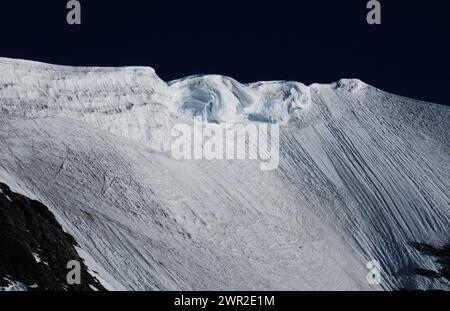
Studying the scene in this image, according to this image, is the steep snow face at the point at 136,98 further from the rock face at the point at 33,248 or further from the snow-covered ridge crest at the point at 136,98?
the rock face at the point at 33,248

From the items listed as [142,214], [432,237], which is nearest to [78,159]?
[142,214]

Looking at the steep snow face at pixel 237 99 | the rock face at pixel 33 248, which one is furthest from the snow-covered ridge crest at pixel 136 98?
the rock face at pixel 33 248

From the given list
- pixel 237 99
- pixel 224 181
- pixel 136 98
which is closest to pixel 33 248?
pixel 224 181

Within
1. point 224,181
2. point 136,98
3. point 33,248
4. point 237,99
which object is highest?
point 237,99

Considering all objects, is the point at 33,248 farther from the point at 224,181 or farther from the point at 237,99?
the point at 237,99

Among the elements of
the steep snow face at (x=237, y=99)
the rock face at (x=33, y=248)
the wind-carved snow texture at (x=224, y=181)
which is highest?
the steep snow face at (x=237, y=99)

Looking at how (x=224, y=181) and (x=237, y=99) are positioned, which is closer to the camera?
(x=224, y=181)
